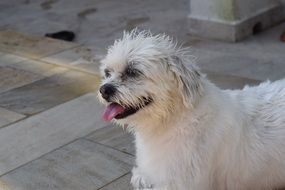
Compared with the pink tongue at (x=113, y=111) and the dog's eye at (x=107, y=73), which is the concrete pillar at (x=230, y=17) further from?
the pink tongue at (x=113, y=111)

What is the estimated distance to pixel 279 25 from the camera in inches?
320

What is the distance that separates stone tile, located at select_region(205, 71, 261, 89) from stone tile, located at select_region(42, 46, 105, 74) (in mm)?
1445

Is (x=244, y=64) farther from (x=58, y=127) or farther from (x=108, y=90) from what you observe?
(x=108, y=90)

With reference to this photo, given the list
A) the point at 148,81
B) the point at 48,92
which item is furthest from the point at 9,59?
the point at 148,81

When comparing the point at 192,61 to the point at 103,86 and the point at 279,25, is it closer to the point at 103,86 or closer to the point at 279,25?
the point at 103,86

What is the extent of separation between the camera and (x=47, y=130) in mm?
5496

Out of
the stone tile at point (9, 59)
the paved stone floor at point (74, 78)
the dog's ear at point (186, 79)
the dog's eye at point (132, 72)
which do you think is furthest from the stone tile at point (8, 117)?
the dog's ear at point (186, 79)

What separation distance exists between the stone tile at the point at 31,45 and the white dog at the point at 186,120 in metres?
4.38

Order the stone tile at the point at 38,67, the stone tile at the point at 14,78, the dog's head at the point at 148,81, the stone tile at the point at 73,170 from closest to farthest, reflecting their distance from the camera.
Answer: the dog's head at the point at 148,81 < the stone tile at the point at 73,170 < the stone tile at the point at 14,78 < the stone tile at the point at 38,67

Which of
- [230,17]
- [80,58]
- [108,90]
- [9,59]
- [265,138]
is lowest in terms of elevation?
[9,59]

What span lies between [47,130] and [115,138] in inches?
28.5

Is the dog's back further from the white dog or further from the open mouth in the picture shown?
the open mouth

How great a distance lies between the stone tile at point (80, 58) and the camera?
7121mm

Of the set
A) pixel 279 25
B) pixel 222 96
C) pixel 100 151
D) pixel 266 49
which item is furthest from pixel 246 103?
pixel 279 25
